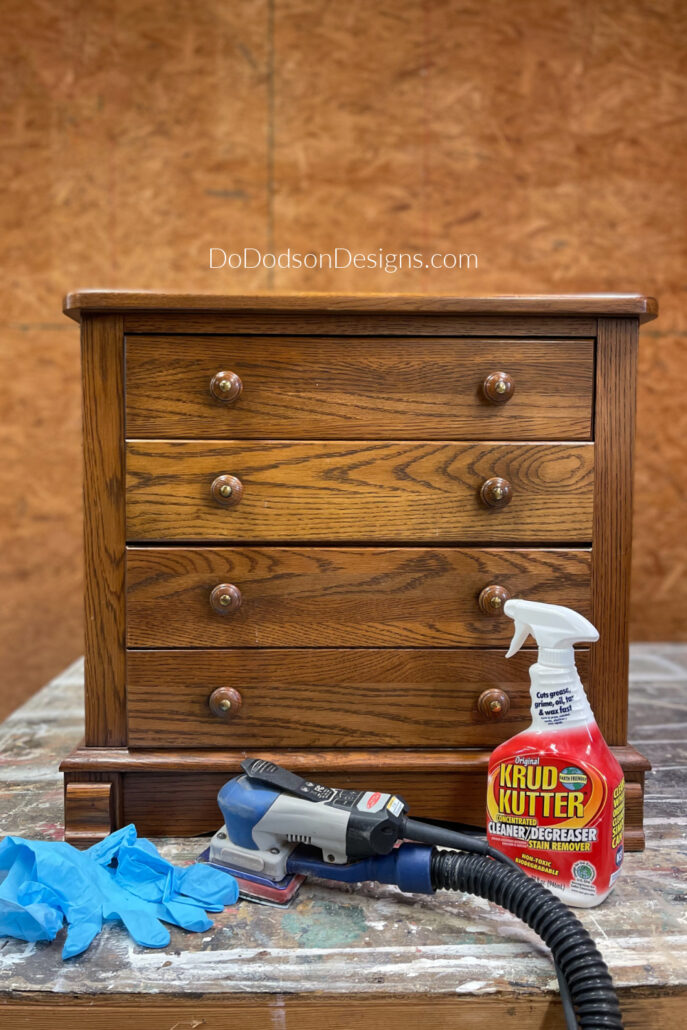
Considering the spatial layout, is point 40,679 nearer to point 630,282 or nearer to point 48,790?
point 48,790

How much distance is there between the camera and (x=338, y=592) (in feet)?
3.73

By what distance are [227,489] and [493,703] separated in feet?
1.55

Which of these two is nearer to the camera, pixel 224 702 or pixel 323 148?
pixel 224 702

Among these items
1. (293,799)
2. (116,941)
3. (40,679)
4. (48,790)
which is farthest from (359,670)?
(40,679)

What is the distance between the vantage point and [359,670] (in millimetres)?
1142

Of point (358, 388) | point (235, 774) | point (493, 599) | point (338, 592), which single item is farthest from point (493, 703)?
point (358, 388)

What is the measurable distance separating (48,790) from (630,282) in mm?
2016

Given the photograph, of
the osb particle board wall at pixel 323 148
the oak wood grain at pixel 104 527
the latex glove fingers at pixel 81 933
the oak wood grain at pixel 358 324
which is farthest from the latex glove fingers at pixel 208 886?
the osb particle board wall at pixel 323 148

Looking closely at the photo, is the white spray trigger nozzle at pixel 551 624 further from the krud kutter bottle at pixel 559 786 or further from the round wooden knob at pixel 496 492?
the round wooden knob at pixel 496 492

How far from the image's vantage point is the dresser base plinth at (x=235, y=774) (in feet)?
3.68

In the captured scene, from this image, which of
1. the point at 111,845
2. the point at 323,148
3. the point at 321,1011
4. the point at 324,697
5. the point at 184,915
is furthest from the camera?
the point at 323,148

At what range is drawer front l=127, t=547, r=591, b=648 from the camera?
1133mm

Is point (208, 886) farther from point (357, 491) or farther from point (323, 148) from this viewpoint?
point (323, 148)

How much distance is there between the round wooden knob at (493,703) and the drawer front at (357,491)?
229 millimetres
